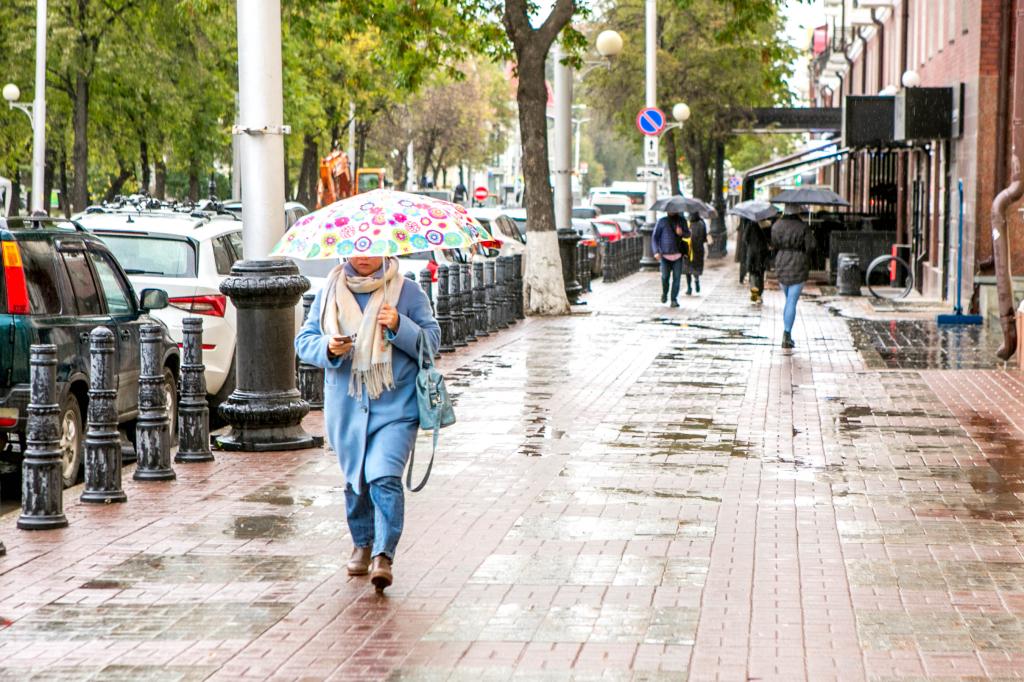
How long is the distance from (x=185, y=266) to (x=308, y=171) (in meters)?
43.6

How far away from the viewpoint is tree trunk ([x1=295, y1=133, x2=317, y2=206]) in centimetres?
5391

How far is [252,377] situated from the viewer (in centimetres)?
1127

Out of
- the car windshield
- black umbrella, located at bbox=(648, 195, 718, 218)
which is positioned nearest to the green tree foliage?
black umbrella, located at bbox=(648, 195, 718, 218)

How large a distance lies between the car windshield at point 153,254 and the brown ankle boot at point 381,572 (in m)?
6.88

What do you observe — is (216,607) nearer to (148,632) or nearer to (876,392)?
(148,632)

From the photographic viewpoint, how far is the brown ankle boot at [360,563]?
7.40 metres

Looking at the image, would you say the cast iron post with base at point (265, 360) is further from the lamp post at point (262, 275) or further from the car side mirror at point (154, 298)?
the car side mirror at point (154, 298)

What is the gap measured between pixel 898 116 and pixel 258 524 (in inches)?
814

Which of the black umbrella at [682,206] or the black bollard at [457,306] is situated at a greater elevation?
the black umbrella at [682,206]

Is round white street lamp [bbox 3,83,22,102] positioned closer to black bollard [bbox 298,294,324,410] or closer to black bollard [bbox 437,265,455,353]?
black bollard [bbox 437,265,455,353]

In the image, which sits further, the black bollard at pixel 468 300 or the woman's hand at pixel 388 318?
the black bollard at pixel 468 300

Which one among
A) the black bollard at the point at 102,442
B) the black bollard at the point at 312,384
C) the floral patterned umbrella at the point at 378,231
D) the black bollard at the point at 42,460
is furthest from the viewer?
the black bollard at the point at 312,384

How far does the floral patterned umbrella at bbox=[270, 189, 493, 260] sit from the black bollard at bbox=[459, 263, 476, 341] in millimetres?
12922

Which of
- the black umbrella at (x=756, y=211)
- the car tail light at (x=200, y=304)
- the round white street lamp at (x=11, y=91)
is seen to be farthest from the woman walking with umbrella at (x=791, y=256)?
the round white street lamp at (x=11, y=91)
